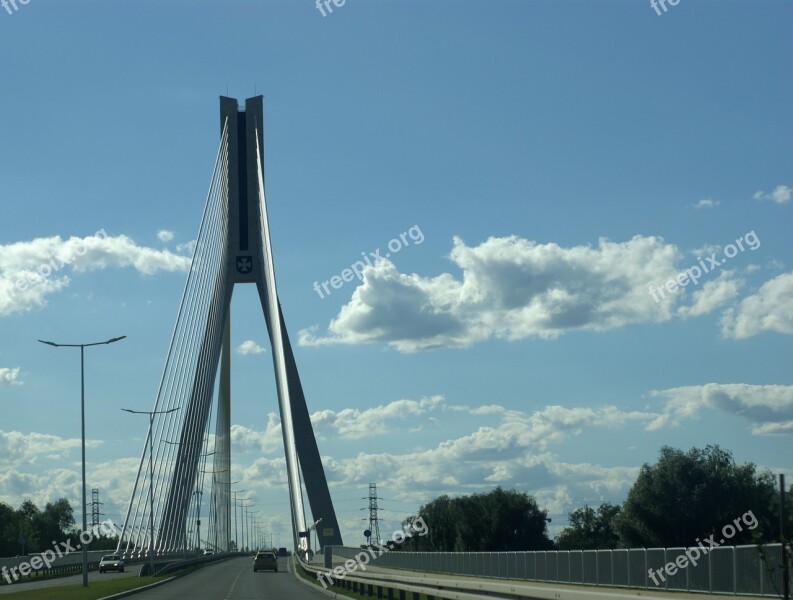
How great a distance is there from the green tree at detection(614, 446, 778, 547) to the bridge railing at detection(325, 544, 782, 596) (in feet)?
51.9

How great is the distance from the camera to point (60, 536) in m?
150

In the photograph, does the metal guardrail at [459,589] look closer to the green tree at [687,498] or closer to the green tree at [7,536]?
the green tree at [687,498]

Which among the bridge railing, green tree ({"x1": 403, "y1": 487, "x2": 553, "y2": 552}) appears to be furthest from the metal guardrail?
green tree ({"x1": 403, "y1": 487, "x2": 553, "y2": 552})

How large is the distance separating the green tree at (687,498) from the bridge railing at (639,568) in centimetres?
1583

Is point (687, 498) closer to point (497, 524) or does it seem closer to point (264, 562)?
point (264, 562)

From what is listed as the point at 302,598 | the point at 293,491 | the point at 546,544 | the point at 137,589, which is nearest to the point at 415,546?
the point at 546,544

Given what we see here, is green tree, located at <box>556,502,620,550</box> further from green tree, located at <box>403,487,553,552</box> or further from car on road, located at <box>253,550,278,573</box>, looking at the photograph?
car on road, located at <box>253,550,278,573</box>

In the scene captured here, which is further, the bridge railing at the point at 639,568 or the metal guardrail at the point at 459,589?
the bridge railing at the point at 639,568

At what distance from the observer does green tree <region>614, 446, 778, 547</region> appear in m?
52.5

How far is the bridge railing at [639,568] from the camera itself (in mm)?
20578

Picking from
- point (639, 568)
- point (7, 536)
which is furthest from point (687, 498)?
point (7, 536)

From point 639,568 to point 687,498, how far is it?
29.3m

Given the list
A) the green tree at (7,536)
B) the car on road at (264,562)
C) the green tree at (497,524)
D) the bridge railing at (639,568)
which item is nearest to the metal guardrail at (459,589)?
the bridge railing at (639,568)

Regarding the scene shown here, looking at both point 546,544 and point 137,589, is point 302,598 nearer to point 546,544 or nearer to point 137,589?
point 137,589
